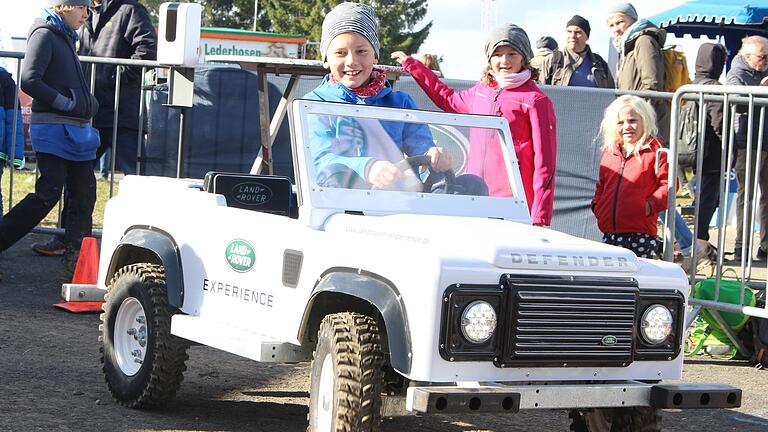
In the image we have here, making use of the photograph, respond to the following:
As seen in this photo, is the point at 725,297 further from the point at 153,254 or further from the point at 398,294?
the point at 398,294

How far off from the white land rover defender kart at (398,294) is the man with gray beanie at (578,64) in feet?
18.5

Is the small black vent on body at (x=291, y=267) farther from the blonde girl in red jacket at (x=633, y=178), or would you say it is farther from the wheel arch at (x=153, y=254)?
the blonde girl in red jacket at (x=633, y=178)

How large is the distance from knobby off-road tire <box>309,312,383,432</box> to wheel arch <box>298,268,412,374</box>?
73 millimetres

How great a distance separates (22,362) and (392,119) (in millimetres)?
2749

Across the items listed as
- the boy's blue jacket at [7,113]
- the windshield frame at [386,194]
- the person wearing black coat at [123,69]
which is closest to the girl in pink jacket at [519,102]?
the windshield frame at [386,194]

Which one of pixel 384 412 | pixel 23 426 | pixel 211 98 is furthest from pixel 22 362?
pixel 211 98

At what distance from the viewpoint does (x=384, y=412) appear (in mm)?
4500

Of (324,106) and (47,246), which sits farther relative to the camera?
(47,246)

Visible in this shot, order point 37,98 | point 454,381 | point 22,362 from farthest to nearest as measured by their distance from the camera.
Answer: point 37,98
point 22,362
point 454,381

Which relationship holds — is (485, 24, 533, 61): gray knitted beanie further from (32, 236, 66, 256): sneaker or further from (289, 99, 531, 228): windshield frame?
(32, 236, 66, 256): sneaker

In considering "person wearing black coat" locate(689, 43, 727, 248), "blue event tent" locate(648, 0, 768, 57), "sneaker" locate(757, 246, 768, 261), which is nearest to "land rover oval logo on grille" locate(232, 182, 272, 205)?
"person wearing black coat" locate(689, 43, 727, 248)

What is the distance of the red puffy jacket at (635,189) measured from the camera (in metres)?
7.45

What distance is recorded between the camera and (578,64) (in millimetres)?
11281

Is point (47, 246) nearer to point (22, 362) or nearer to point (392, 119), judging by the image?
point (22, 362)
